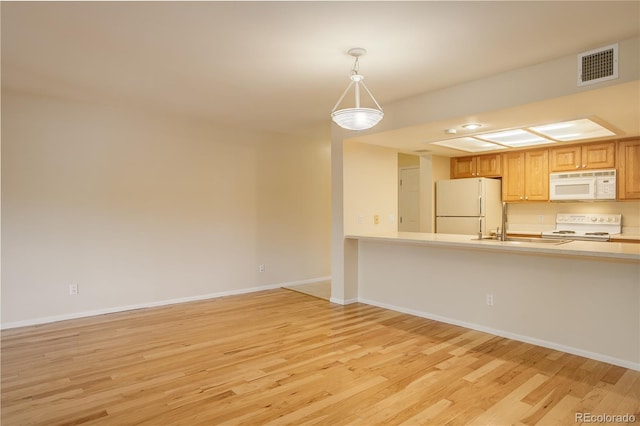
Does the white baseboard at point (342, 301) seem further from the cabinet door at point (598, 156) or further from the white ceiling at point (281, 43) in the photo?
the cabinet door at point (598, 156)

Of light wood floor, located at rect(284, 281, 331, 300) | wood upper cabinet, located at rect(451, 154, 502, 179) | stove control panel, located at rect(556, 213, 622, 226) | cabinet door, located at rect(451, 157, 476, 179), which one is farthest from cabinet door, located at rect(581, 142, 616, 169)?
light wood floor, located at rect(284, 281, 331, 300)

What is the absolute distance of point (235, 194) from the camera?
18.4ft

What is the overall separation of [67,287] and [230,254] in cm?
204

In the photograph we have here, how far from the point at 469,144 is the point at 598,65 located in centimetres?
223

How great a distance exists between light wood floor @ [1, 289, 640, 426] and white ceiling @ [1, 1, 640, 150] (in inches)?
87.7

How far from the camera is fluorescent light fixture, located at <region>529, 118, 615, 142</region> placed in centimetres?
379

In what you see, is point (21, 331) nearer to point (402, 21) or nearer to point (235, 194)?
point (235, 194)

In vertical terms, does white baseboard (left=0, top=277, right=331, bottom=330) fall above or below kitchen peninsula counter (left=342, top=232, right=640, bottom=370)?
below

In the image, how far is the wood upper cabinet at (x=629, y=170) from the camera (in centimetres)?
455

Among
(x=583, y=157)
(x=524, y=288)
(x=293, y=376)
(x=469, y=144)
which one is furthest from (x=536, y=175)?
(x=293, y=376)

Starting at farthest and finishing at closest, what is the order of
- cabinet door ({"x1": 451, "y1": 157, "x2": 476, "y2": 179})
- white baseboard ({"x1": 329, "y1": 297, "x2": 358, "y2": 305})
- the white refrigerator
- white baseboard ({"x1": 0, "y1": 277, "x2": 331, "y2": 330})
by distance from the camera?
cabinet door ({"x1": 451, "y1": 157, "x2": 476, "y2": 179}), the white refrigerator, white baseboard ({"x1": 329, "y1": 297, "x2": 358, "y2": 305}), white baseboard ({"x1": 0, "y1": 277, "x2": 331, "y2": 330})

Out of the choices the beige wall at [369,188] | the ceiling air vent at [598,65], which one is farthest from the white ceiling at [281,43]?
the beige wall at [369,188]

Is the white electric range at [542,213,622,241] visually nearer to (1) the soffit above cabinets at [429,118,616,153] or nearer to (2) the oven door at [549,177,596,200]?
(2) the oven door at [549,177,596,200]

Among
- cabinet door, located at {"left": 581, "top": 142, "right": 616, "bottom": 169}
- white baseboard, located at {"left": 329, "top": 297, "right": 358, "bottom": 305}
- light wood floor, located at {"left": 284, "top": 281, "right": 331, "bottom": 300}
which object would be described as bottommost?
light wood floor, located at {"left": 284, "top": 281, "right": 331, "bottom": 300}
